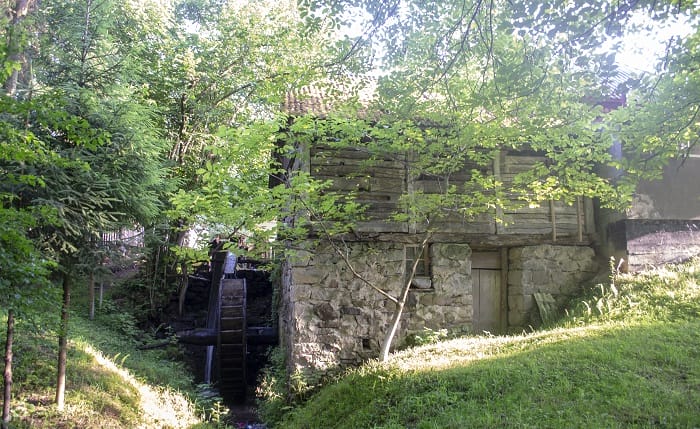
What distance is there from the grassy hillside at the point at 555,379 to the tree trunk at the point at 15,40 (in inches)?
192

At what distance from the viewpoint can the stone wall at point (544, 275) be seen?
9.19 m

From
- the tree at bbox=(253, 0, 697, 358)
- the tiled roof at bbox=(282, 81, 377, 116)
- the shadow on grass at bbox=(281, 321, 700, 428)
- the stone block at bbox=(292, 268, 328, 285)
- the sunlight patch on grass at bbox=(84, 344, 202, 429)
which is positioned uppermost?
the tiled roof at bbox=(282, 81, 377, 116)

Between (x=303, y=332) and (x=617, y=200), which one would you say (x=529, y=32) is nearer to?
(x=617, y=200)

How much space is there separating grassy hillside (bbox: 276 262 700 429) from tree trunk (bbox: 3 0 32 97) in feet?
16.0

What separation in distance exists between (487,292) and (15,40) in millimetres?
8152

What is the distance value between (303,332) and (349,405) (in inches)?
84.1

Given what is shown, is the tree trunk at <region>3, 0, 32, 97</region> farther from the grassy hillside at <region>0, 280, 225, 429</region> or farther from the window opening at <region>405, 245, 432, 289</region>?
the window opening at <region>405, 245, 432, 289</region>

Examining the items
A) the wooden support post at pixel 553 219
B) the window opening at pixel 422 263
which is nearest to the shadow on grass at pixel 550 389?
the window opening at pixel 422 263

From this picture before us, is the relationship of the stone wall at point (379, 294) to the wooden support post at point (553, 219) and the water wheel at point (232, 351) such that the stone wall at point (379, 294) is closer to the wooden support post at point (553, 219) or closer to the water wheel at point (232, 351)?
the wooden support post at point (553, 219)

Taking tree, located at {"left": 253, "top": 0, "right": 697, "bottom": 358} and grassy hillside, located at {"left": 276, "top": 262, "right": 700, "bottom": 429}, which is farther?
grassy hillside, located at {"left": 276, "top": 262, "right": 700, "bottom": 429}

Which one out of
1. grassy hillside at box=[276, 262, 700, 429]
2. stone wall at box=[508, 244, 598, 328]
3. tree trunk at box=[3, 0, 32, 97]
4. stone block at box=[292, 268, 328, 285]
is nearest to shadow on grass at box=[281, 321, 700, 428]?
grassy hillside at box=[276, 262, 700, 429]

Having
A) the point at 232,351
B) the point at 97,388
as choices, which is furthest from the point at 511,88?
the point at 232,351

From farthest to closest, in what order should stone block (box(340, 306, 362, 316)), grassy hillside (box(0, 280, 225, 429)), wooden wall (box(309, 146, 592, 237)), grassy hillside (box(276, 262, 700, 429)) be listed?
1. wooden wall (box(309, 146, 592, 237))
2. stone block (box(340, 306, 362, 316))
3. grassy hillside (box(0, 280, 225, 429))
4. grassy hillside (box(276, 262, 700, 429))

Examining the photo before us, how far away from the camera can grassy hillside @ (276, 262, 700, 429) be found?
4590 mm
